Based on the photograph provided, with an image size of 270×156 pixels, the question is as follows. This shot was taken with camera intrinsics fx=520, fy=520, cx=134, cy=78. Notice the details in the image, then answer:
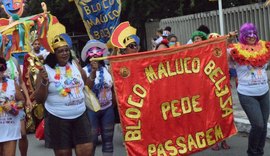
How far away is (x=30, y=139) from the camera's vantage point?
9.77 m

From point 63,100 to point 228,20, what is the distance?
12.8 metres

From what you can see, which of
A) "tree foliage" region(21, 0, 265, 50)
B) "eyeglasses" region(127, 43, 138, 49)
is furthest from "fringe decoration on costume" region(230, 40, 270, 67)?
Answer: "tree foliage" region(21, 0, 265, 50)

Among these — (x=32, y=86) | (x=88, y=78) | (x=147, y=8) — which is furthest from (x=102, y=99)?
(x=147, y=8)

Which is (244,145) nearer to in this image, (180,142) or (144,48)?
(180,142)

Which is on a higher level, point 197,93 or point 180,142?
point 197,93

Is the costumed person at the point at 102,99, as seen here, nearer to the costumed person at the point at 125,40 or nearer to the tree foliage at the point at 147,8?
the costumed person at the point at 125,40

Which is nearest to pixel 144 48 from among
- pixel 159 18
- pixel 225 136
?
pixel 159 18

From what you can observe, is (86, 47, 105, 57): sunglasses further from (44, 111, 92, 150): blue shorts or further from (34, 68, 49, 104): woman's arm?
(34, 68, 49, 104): woman's arm

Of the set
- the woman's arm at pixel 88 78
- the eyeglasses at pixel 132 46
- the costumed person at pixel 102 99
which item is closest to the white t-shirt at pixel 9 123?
the woman's arm at pixel 88 78

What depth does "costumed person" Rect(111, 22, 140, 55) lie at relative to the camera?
639cm

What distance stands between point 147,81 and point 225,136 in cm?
119

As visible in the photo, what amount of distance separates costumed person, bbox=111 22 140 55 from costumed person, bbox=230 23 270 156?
1.20 metres

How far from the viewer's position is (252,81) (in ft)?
20.4

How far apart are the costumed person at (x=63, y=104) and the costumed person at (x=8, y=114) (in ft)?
1.28
